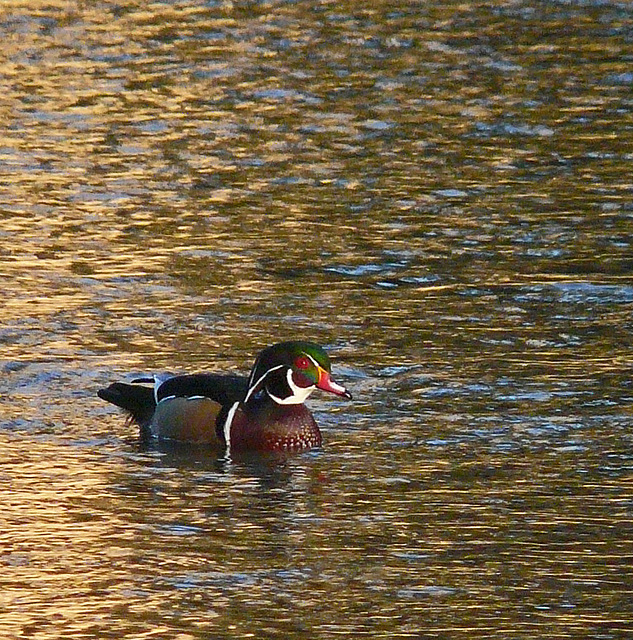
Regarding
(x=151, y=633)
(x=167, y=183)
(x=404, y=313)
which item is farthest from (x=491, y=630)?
(x=167, y=183)

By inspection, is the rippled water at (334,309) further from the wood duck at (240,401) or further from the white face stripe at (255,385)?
the white face stripe at (255,385)

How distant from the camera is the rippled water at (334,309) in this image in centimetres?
998

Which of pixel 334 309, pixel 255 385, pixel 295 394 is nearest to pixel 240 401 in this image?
pixel 255 385

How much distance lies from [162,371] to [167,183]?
5847 mm

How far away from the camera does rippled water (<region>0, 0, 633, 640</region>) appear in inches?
393

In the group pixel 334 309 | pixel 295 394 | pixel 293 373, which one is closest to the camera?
pixel 293 373

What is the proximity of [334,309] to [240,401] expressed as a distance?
253cm

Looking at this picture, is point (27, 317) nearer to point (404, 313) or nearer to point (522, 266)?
point (404, 313)

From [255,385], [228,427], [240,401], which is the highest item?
[255,385]

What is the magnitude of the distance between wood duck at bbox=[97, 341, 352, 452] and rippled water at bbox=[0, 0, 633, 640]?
0.22m

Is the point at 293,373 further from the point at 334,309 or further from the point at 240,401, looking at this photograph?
the point at 334,309

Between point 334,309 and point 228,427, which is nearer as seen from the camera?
point 228,427

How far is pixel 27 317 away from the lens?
15180mm

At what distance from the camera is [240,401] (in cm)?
1299
